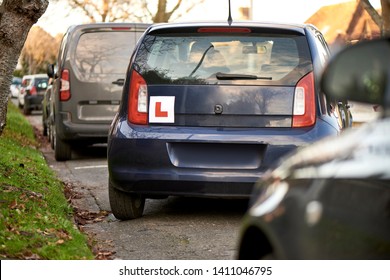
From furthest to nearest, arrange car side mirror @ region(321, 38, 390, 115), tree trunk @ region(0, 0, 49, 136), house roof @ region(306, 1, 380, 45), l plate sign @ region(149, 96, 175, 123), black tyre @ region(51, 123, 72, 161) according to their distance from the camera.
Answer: house roof @ region(306, 1, 380, 45) → black tyre @ region(51, 123, 72, 161) → tree trunk @ region(0, 0, 49, 136) → l plate sign @ region(149, 96, 175, 123) → car side mirror @ region(321, 38, 390, 115)

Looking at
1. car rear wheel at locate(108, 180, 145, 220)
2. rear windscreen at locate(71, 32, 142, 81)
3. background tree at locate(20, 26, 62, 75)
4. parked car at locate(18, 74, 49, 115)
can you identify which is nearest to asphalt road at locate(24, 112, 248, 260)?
car rear wheel at locate(108, 180, 145, 220)

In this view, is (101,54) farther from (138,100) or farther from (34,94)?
(34,94)

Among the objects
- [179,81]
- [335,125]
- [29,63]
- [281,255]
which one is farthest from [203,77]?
[29,63]

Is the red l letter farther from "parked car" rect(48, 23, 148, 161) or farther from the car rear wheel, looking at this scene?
"parked car" rect(48, 23, 148, 161)

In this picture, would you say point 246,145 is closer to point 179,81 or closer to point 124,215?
point 179,81

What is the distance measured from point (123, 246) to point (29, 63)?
92382mm

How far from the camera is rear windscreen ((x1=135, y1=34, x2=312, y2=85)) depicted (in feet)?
24.6

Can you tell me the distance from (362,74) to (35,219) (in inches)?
195

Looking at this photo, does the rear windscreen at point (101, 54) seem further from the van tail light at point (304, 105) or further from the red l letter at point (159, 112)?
the van tail light at point (304, 105)

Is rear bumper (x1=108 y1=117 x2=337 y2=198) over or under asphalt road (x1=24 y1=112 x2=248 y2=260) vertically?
over

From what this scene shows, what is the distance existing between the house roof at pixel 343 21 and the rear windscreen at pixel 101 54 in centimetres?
3886

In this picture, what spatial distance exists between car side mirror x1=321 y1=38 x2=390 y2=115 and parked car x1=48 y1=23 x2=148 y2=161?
11.7m

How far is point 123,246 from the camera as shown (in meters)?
6.85

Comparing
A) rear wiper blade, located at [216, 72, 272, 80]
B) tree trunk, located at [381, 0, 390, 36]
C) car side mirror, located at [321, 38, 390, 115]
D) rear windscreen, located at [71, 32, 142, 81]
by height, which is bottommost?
tree trunk, located at [381, 0, 390, 36]
